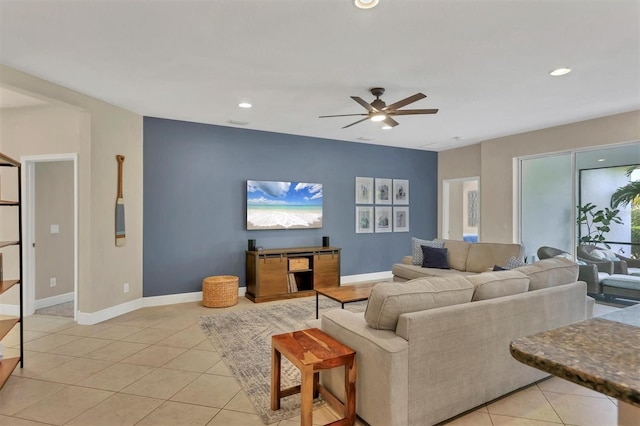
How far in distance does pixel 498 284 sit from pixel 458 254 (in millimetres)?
2906

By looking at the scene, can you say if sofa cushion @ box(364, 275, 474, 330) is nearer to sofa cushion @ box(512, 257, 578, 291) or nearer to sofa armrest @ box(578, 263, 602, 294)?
sofa cushion @ box(512, 257, 578, 291)

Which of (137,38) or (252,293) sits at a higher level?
(137,38)

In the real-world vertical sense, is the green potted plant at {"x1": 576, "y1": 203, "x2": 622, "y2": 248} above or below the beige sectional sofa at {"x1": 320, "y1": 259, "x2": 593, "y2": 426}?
above

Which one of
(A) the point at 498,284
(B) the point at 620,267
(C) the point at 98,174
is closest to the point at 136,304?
(C) the point at 98,174

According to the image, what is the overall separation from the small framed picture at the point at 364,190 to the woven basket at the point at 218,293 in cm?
298

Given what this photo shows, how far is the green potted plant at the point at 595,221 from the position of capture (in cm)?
487

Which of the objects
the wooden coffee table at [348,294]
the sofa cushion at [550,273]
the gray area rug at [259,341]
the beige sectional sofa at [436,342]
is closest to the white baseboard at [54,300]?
the gray area rug at [259,341]

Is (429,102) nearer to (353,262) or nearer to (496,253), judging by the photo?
(496,253)

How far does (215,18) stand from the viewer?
2.31 metres

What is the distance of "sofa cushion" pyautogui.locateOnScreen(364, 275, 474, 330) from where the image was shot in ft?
6.55

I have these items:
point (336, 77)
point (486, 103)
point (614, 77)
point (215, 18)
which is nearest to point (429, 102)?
point (486, 103)

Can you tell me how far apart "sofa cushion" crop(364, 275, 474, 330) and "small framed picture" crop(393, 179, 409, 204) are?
191 inches

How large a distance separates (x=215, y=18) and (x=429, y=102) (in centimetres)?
275

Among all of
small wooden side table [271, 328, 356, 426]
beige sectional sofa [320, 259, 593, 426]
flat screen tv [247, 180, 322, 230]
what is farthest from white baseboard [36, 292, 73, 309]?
beige sectional sofa [320, 259, 593, 426]
